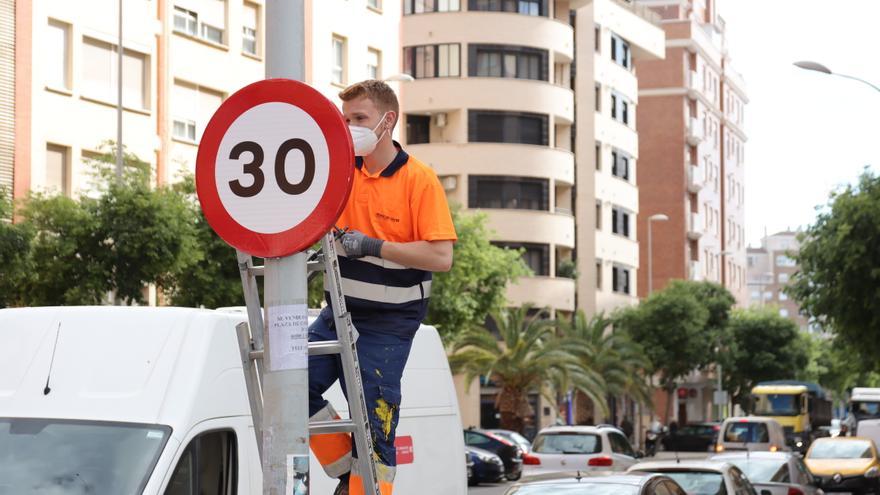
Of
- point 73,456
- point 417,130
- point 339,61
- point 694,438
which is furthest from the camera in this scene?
point 417,130

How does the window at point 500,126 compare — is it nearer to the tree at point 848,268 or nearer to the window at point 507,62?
the window at point 507,62

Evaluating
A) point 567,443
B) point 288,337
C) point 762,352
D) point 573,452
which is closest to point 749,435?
point 567,443

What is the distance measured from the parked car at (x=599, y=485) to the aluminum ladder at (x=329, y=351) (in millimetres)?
6765

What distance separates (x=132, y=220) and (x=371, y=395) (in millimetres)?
27912

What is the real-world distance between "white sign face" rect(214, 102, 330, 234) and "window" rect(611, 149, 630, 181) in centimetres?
→ 7422

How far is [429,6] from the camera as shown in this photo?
68688mm

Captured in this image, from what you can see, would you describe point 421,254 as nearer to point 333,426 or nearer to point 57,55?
point 333,426

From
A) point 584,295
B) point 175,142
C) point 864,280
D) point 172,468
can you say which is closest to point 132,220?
point 175,142

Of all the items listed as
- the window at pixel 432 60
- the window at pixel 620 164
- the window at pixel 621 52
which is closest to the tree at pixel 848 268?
the window at pixel 432 60

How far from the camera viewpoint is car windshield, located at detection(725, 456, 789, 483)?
2167 cm

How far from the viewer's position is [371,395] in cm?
553

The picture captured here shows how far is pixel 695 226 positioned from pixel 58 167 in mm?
65126

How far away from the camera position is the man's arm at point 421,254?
549cm

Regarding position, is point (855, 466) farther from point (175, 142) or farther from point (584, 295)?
point (584, 295)
